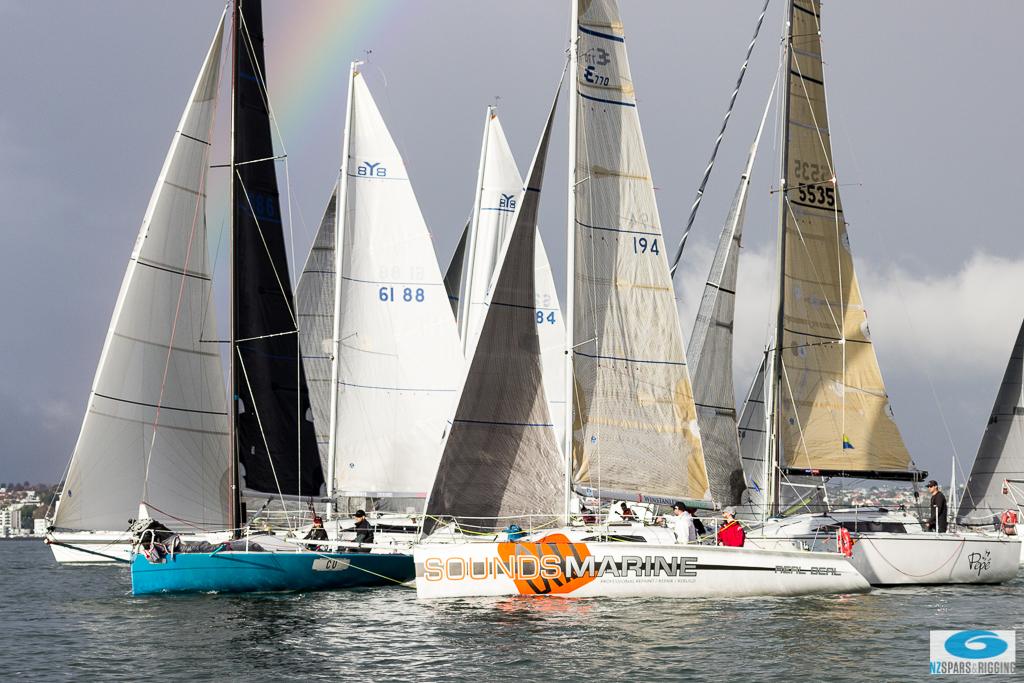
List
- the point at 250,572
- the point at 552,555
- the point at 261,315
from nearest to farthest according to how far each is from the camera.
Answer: the point at 552,555
the point at 250,572
the point at 261,315

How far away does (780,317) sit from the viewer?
114 feet

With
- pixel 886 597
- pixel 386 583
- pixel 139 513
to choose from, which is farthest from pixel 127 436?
pixel 886 597

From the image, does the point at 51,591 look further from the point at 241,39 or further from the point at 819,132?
the point at 819,132

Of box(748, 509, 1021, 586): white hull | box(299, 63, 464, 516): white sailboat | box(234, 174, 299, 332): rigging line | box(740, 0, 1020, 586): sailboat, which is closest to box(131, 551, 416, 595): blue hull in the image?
box(234, 174, 299, 332): rigging line

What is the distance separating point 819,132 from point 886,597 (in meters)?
14.8

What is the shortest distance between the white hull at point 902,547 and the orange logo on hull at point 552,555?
577 centimetres

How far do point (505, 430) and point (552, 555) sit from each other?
116 inches

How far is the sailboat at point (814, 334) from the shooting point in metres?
34.3

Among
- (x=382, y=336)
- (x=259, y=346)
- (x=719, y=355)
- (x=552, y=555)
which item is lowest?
(x=552, y=555)

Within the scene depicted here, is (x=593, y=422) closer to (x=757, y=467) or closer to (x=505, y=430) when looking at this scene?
(x=505, y=430)

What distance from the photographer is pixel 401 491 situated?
36.7 metres

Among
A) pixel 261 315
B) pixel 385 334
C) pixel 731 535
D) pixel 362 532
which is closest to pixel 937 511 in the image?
pixel 731 535

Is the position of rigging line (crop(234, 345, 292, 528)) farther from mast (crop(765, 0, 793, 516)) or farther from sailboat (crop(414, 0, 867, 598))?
mast (crop(765, 0, 793, 516))

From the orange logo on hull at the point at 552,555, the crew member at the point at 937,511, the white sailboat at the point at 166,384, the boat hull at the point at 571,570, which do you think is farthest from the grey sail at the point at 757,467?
the white sailboat at the point at 166,384
